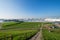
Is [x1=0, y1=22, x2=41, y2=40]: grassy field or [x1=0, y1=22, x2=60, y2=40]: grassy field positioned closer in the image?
[x1=0, y1=22, x2=41, y2=40]: grassy field

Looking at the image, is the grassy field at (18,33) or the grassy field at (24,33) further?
the grassy field at (24,33)

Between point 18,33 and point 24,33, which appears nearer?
point 24,33

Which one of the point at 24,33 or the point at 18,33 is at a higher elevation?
the point at 24,33
